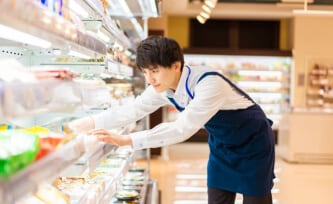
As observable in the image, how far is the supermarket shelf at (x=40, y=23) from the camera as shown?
109 centimetres

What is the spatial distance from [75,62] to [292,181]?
204 inches

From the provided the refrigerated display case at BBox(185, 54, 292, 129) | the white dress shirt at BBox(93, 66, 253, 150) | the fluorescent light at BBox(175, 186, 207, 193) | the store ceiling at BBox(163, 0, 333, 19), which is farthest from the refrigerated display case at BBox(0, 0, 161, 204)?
the refrigerated display case at BBox(185, 54, 292, 129)

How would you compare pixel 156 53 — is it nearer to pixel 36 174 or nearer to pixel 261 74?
pixel 36 174

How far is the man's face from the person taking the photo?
8.02 ft

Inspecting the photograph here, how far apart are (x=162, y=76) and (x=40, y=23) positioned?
A: 1.18 m

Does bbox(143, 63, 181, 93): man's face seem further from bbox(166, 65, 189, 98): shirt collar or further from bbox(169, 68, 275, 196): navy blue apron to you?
bbox(169, 68, 275, 196): navy blue apron

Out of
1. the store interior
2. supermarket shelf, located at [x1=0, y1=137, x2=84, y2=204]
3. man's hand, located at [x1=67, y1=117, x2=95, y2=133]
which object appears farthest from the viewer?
man's hand, located at [x1=67, y1=117, x2=95, y2=133]

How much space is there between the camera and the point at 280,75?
11906 mm

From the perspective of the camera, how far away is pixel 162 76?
246 centimetres

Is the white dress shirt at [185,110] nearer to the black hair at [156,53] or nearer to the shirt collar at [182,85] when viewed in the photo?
the shirt collar at [182,85]

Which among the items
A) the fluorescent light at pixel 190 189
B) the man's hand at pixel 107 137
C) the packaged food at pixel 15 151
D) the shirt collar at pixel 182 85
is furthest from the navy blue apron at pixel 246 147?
the fluorescent light at pixel 190 189

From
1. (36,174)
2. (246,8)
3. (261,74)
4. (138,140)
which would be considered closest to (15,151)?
(36,174)

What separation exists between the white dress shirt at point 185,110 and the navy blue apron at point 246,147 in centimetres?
7

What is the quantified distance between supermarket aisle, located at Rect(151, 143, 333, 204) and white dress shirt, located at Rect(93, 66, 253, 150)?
285 cm
